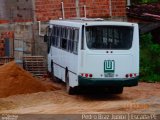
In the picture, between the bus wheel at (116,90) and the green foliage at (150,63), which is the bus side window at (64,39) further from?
the green foliage at (150,63)

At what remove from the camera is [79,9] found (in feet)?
97.6

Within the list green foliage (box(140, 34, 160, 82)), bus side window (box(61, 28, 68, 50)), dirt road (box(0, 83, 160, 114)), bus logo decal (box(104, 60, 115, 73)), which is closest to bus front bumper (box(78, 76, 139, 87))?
bus logo decal (box(104, 60, 115, 73))

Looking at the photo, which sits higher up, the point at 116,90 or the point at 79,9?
the point at 79,9

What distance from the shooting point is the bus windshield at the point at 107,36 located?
20.6 metres

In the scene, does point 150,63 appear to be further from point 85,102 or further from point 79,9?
point 85,102

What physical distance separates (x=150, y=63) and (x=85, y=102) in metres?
7.40

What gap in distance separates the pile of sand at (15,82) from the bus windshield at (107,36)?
339 cm

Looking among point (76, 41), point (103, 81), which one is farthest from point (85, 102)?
point (76, 41)

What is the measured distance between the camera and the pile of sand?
2222 cm

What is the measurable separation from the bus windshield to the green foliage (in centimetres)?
588

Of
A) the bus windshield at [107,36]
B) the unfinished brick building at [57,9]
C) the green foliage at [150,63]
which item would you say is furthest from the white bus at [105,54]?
the unfinished brick building at [57,9]

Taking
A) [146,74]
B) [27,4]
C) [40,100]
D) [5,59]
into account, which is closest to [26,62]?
[5,59]

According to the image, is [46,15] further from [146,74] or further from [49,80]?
[146,74]

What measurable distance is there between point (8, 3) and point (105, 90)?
7.79m
